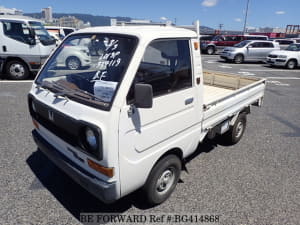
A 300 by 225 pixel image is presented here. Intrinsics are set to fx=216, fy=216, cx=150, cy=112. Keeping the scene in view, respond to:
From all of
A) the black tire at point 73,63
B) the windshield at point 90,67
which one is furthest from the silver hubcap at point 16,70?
the black tire at point 73,63

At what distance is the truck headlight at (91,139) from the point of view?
1.85 meters

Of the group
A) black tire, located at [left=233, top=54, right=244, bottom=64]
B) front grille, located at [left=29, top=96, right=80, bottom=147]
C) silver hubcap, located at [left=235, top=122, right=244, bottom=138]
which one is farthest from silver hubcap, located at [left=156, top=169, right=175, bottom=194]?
black tire, located at [left=233, top=54, right=244, bottom=64]

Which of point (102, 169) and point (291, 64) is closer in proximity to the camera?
point (102, 169)

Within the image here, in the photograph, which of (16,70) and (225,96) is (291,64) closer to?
(225,96)

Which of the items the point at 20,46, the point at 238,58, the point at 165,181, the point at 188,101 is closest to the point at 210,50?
the point at 238,58

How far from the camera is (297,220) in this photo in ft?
8.06

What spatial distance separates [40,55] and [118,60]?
23.5 ft

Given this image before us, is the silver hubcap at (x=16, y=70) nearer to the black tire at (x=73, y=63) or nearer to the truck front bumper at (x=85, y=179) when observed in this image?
the black tire at (x=73, y=63)

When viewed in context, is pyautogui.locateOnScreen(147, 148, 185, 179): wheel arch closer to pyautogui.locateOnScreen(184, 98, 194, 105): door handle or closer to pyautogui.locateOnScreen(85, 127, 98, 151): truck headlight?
pyautogui.locateOnScreen(184, 98, 194, 105): door handle

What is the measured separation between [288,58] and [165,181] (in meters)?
14.9

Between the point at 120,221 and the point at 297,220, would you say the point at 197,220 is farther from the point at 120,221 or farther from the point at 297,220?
the point at 297,220

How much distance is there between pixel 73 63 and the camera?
2584 mm

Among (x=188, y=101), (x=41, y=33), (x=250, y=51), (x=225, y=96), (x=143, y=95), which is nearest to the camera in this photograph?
(x=143, y=95)

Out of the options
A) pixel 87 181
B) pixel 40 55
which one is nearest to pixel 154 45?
pixel 87 181
